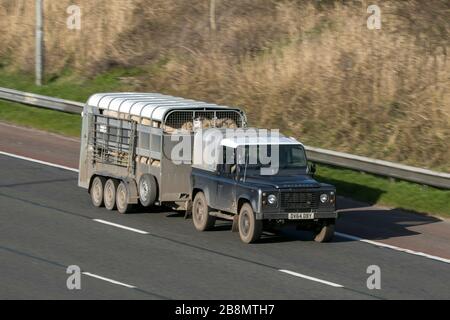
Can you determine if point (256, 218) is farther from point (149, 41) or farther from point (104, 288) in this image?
point (149, 41)

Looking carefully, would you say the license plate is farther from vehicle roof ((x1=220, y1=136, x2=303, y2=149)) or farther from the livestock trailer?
the livestock trailer

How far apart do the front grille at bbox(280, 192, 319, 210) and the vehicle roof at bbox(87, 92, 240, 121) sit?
3.33 m

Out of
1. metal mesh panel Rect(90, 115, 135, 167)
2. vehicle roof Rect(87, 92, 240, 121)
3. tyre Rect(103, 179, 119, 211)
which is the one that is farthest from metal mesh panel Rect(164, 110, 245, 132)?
tyre Rect(103, 179, 119, 211)

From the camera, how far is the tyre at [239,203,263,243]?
18.7m

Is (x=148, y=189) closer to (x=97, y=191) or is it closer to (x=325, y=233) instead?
(x=97, y=191)

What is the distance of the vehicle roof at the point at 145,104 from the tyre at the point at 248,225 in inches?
111

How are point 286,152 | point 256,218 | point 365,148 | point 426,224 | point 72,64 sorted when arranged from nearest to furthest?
point 256,218 → point 286,152 → point 426,224 → point 365,148 → point 72,64

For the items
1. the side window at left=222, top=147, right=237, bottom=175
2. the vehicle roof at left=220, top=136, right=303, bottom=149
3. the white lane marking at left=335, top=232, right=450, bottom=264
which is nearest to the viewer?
the white lane marking at left=335, top=232, right=450, bottom=264

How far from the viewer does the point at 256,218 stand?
60.7 ft

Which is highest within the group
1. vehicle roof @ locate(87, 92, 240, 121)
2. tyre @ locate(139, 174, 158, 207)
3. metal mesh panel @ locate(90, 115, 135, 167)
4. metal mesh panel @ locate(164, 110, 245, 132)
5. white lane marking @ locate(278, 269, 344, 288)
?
vehicle roof @ locate(87, 92, 240, 121)

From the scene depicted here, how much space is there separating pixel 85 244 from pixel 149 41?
772 inches

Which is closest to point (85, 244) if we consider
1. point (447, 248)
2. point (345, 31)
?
point (447, 248)
